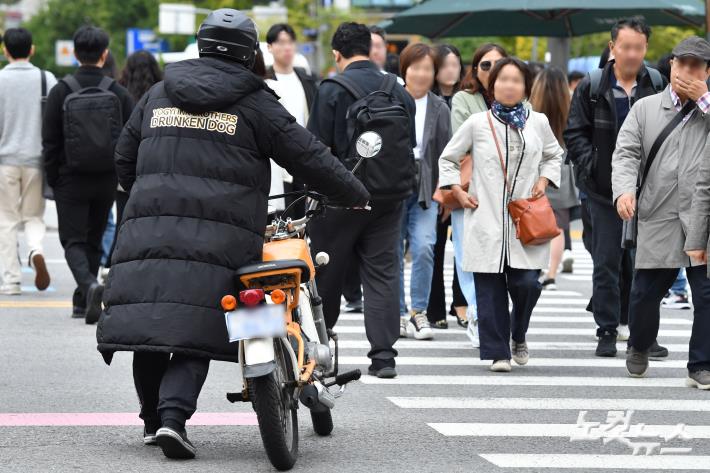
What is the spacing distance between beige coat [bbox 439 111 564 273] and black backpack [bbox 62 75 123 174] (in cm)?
299

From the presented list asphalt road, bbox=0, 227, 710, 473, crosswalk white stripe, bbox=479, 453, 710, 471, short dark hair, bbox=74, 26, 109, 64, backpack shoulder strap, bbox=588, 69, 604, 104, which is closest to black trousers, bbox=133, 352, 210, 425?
asphalt road, bbox=0, 227, 710, 473

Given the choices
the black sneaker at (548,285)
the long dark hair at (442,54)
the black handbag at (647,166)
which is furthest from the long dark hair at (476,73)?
the black sneaker at (548,285)

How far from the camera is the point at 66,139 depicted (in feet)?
35.7

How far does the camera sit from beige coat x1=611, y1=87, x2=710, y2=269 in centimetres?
827

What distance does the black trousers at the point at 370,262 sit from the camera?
27.4ft

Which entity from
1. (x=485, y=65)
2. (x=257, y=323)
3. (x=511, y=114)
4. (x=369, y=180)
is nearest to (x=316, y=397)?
(x=257, y=323)

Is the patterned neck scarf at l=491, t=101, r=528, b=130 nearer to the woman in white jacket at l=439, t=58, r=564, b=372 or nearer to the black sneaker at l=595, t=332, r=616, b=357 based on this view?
the woman in white jacket at l=439, t=58, r=564, b=372

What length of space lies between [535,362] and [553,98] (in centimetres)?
296

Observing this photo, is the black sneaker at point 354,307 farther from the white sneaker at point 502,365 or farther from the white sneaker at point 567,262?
the white sneaker at point 567,262

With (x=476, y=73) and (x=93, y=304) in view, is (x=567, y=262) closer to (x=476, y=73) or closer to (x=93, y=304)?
(x=476, y=73)

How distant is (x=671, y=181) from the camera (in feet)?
27.3

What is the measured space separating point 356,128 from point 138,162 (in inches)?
91.2

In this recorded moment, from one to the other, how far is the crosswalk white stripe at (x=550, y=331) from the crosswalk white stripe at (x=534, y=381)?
2094 mm

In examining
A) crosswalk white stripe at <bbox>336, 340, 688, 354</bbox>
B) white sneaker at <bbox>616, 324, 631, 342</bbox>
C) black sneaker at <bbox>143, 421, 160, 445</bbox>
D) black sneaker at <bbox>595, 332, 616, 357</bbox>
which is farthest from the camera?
white sneaker at <bbox>616, 324, 631, 342</bbox>
